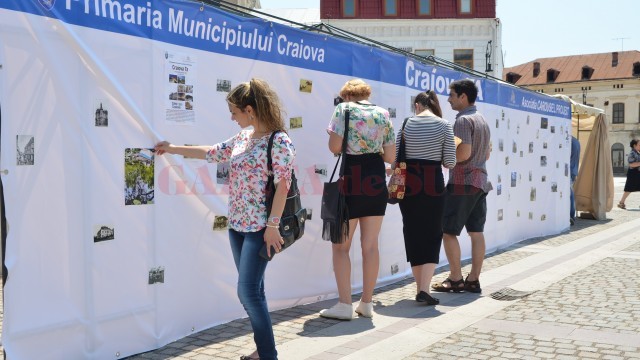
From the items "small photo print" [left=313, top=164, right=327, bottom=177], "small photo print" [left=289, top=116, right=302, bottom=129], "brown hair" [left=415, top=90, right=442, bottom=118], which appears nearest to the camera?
"small photo print" [left=289, top=116, right=302, bottom=129]

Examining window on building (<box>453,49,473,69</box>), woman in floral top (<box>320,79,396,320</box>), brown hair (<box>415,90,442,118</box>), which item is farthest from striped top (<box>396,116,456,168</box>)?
window on building (<box>453,49,473,69</box>)

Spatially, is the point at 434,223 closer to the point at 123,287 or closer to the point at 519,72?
the point at 123,287

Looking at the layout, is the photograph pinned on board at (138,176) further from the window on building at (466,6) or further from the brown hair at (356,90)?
the window on building at (466,6)

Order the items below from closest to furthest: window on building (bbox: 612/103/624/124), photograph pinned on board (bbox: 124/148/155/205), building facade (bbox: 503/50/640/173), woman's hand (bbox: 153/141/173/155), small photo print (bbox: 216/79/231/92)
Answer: photograph pinned on board (bbox: 124/148/155/205)
woman's hand (bbox: 153/141/173/155)
small photo print (bbox: 216/79/231/92)
building facade (bbox: 503/50/640/173)
window on building (bbox: 612/103/624/124)

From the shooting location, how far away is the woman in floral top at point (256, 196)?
379cm

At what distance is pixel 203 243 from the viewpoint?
16.2 feet

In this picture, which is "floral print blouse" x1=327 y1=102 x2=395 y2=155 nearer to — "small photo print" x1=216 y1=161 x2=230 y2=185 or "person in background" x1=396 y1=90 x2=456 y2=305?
"person in background" x1=396 y1=90 x2=456 y2=305

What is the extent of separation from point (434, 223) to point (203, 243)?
6.76ft

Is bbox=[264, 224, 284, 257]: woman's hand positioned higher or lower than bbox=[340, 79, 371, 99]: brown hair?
lower

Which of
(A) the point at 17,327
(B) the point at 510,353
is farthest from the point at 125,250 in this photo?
(B) the point at 510,353

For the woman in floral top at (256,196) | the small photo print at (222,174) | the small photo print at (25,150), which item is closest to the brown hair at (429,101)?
the small photo print at (222,174)

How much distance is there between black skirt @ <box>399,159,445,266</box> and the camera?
19.1 feet

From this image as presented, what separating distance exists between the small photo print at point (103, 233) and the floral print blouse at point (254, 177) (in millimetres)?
798

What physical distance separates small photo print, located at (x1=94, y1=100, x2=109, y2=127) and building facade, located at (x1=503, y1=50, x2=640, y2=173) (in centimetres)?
6976
